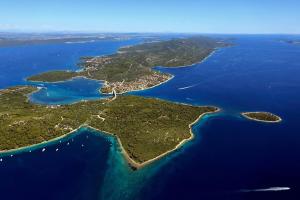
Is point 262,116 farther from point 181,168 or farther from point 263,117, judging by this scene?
point 181,168

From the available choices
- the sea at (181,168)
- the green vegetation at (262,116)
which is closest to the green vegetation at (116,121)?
the sea at (181,168)

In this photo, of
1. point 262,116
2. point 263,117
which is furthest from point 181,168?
point 262,116

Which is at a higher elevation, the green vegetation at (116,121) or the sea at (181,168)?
the green vegetation at (116,121)

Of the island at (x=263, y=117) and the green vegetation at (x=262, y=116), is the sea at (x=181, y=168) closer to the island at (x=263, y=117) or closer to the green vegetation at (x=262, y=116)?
the island at (x=263, y=117)

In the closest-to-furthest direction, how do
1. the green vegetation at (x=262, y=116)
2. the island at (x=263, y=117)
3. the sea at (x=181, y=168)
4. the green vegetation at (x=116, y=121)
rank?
1. the sea at (x=181, y=168)
2. the green vegetation at (x=116, y=121)
3. the island at (x=263, y=117)
4. the green vegetation at (x=262, y=116)

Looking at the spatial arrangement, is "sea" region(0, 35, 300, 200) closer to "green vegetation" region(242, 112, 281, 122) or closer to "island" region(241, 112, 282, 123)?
"island" region(241, 112, 282, 123)

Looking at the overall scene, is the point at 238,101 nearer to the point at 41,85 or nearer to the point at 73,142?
the point at 73,142

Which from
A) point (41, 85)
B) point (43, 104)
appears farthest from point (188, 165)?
point (41, 85)

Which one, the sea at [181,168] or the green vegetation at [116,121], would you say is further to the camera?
the green vegetation at [116,121]
